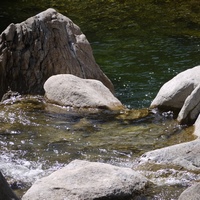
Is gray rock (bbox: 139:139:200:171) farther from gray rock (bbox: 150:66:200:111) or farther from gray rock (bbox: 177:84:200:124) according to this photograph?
gray rock (bbox: 150:66:200:111)

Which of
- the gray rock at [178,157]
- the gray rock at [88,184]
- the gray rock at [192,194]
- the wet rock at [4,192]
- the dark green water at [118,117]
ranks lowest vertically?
the dark green water at [118,117]

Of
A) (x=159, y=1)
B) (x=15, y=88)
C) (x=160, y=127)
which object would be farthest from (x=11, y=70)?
(x=159, y=1)

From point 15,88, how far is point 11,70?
0.30 m

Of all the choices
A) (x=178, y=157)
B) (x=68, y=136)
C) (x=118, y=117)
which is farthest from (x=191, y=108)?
(x=178, y=157)

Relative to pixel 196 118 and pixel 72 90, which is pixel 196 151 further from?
pixel 72 90

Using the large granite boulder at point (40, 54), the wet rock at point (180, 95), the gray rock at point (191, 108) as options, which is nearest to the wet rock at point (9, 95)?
the large granite boulder at point (40, 54)

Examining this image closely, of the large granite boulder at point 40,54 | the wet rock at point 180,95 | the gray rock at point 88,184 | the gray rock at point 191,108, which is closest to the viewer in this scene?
the gray rock at point 88,184

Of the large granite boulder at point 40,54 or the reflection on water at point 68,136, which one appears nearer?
the reflection on water at point 68,136

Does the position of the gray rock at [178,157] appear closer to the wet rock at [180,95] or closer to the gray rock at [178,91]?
the wet rock at [180,95]

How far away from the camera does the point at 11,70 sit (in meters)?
9.45

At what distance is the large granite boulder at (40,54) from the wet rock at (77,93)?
2.06ft

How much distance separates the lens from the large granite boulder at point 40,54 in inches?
372

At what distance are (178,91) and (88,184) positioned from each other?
3288 millimetres

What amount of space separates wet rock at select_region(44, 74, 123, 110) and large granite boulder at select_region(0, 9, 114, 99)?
2.06ft
